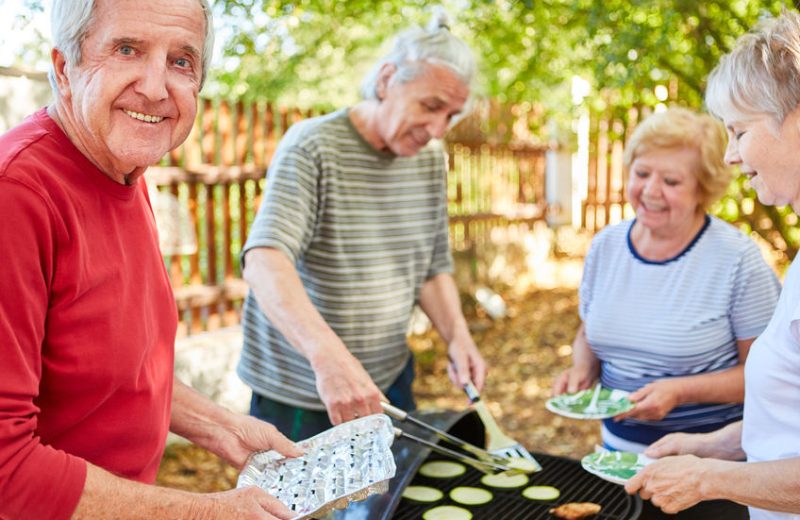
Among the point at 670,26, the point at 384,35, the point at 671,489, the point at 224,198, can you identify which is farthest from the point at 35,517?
the point at 384,35

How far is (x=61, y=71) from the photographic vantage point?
1.46 metres

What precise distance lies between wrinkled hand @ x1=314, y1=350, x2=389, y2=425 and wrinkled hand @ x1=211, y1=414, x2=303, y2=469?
234 mm

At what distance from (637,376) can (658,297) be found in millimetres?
288

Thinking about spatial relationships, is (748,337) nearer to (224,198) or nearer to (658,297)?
(658,297)

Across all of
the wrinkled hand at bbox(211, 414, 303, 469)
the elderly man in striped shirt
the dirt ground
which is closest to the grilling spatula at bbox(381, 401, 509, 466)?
the elderly man in striped shirt

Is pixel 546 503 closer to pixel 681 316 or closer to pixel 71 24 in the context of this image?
pixel 681 316

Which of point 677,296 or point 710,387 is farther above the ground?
point 677,296

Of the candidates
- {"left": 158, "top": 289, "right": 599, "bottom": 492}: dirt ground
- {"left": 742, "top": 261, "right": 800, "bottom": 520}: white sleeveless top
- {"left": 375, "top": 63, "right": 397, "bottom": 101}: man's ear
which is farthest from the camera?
{"left": 158, "top": 289, "right": 599, "bottom": 492}: dirt ground

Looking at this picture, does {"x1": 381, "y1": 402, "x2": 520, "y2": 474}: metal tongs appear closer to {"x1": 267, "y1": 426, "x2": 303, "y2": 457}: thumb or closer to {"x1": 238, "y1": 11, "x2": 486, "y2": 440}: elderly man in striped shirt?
{"x1": 238, "y1": 11, "x2": 486, "y2": 440}: elderly man in striped shirt

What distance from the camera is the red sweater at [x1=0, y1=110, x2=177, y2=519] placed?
123 cm

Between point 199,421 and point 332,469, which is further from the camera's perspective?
point 199,421

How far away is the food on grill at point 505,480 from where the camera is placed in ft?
7.47

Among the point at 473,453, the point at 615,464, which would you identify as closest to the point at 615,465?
the point at 615,464

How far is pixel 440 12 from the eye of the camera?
2.81 m
